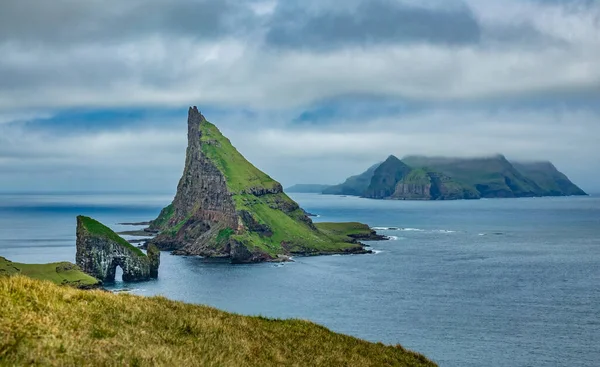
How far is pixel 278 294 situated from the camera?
18138 centimetres

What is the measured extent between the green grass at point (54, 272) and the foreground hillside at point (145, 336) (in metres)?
141

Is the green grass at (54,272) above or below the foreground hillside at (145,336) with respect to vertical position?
below

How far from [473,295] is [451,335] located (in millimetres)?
47366

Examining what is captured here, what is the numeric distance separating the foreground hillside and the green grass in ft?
461

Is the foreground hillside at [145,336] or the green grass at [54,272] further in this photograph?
the green grass at [54,272]

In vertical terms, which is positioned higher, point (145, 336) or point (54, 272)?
point (145, 336)

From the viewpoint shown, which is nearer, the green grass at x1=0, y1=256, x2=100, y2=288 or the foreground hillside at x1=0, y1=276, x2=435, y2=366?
the foreground hillside at x1=0, y1=276, x2=435, y2=366

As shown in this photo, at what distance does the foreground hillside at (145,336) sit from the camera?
71.2 feet

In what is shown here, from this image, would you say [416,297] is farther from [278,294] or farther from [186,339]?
[186,339]

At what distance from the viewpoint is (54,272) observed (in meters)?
171

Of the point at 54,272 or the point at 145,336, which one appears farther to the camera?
the point at 54,272

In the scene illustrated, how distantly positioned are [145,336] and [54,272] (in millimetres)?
159734

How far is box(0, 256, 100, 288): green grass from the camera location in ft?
535

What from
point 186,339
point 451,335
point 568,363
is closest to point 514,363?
point 568,363
